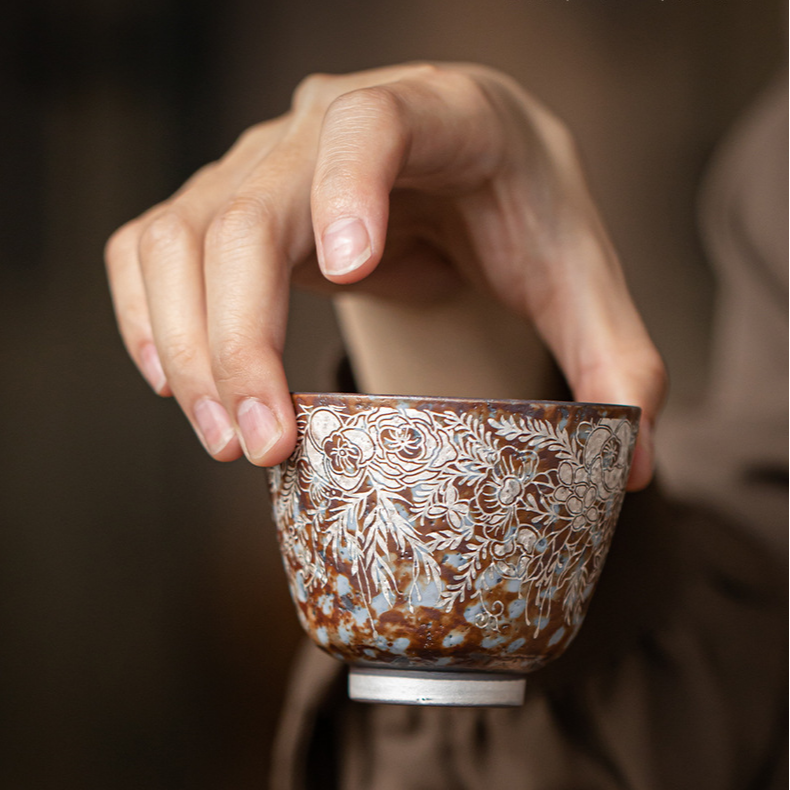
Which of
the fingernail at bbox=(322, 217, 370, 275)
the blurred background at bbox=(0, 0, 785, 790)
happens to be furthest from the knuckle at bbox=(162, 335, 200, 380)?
the blurred background at bbox=(0, 0, 785, 790)

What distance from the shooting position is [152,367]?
0.48 m

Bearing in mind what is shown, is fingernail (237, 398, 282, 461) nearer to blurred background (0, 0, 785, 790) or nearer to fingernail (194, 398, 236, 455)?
fingernail (194, 398, 236, 455)

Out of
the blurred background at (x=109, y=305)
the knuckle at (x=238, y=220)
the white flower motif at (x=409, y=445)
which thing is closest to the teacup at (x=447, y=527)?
the white flower motif at (x=409, y=445)

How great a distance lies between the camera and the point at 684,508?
56cm

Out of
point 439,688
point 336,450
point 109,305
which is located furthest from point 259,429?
point 109,305

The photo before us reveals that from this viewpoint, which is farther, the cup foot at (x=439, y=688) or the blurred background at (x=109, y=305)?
the blurred background at (x=109, y=305)

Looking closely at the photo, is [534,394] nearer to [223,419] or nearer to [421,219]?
[421,219]

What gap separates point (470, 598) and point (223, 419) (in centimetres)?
15

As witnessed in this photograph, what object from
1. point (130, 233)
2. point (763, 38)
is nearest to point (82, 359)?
point (130, 233)

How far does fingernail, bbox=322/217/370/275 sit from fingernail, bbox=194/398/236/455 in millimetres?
97

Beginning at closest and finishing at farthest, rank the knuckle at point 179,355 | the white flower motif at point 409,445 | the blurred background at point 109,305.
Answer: the white flower motif at point 409,445, the knuckle at point 179,355, the blurred background at point 109,305

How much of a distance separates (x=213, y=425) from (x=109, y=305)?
688mm

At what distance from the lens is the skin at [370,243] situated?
339 mm

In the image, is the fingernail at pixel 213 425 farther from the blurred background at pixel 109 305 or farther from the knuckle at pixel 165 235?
the blurred background at pixel 109 305
